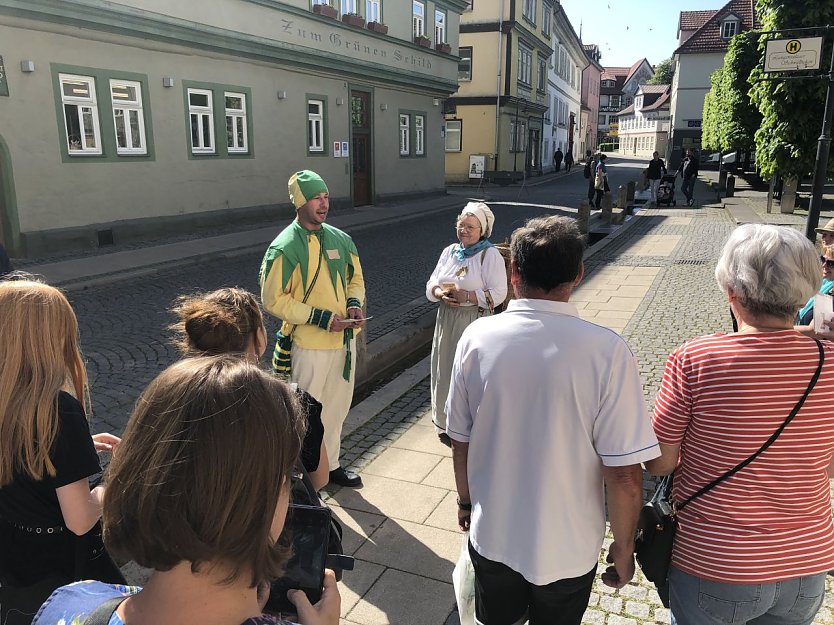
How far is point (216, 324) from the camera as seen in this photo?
2.36 metres

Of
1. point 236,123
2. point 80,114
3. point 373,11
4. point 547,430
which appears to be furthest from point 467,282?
point 373,11

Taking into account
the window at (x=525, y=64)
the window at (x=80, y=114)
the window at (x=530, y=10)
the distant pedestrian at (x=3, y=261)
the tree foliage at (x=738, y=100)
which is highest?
the window at (x=530, y=10)

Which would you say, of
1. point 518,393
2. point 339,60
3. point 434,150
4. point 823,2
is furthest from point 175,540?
point 434,150

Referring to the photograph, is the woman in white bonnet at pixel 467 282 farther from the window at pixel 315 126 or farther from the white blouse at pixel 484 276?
the window at pixel 315 126

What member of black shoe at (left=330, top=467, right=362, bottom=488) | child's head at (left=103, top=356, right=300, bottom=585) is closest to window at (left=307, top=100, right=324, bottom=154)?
black shoe at (left=330, top=467, right=362, bottom=488)

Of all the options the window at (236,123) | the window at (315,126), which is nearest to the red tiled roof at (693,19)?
the window at (315,126)

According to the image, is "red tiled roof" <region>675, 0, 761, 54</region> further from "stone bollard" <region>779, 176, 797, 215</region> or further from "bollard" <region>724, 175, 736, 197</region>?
"stone bollard" <region>779, 176, 797, 215</region>

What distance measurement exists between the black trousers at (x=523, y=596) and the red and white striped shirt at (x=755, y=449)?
0.38 meters

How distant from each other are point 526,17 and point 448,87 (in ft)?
48.7

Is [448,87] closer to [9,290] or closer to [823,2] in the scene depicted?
[823,2]

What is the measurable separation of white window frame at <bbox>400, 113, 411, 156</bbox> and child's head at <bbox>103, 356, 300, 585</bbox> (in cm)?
2370

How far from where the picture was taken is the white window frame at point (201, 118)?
1480cm

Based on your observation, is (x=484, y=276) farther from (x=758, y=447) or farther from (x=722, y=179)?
(x=722, y=179)

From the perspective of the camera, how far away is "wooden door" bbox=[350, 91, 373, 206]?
21.1 m
